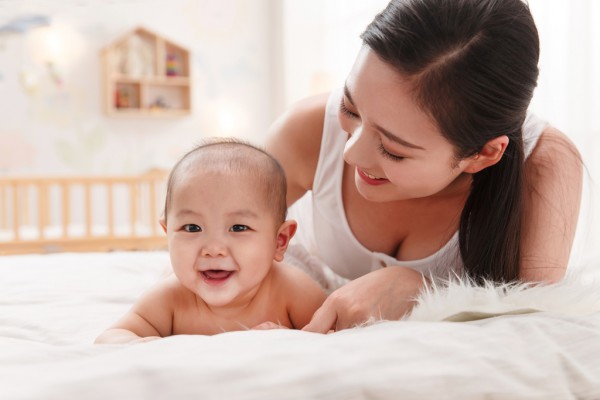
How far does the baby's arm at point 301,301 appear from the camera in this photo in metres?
1.17

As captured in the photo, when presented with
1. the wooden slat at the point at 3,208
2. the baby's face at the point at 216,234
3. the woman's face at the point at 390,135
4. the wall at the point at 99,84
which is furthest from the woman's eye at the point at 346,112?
the wall at the point at 99,84

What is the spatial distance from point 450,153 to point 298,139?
47 centimetres

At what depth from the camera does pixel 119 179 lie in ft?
14.3

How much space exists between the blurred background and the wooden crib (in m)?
0.22

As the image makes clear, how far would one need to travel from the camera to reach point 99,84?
4953 mm

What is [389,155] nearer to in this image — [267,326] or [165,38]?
[267,326]

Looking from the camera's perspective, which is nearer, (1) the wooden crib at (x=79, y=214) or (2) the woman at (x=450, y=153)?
(2) the woman at (x=450, y=153)

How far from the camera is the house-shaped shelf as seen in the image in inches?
194

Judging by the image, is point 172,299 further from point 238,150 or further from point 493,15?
point 493,15

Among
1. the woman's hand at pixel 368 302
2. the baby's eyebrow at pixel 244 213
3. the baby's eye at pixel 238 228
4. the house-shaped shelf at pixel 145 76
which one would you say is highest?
the house-shaped shelf at pixel 145 76

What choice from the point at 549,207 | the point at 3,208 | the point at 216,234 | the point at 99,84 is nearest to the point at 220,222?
the point at 216,234

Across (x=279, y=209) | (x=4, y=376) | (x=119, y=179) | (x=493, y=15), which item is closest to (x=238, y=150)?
(x=279, y=209)

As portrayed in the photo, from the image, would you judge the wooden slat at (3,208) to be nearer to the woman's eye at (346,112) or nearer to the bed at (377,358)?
the bed at (377,358)

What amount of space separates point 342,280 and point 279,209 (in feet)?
1.52
